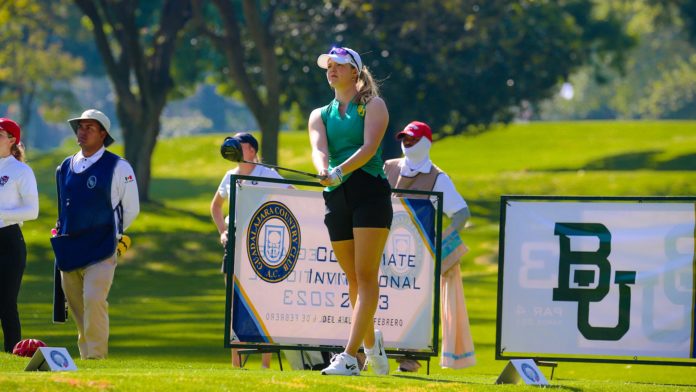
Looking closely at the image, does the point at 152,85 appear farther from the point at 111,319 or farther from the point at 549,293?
the point at 549,293

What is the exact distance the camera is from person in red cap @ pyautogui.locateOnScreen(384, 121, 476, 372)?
1206 centimetres

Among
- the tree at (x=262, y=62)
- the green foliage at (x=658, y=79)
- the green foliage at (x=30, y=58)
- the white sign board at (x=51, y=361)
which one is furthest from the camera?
the green foliage at (x=658, y=79)

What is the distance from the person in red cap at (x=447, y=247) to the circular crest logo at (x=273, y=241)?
1500 mm

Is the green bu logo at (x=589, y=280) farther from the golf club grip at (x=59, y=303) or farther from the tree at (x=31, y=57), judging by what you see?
the tree at (x=31, y=57)

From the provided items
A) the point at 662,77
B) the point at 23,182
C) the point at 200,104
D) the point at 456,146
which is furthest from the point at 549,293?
the point at 200,104

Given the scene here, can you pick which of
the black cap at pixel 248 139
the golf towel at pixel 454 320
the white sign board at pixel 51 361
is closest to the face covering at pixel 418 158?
the golf towel at pixel 454 320

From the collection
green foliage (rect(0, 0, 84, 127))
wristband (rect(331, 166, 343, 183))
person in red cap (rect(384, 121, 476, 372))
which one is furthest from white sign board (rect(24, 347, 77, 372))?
green foliage (rect(0, 0, 84, 127))

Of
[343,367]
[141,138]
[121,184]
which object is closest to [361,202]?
[343,367]

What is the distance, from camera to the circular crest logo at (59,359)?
9180 millimetres

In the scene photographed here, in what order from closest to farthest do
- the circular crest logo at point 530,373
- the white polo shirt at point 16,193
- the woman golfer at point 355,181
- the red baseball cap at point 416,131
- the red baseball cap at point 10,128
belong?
1. the woman golfer at point 355,181
2. the circular crest logo at point 530,373
3. the white polo shirt at point 16,193
4. the red baseball cap at point 10,128
5. the red baseball cap at point 416,131

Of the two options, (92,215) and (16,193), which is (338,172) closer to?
(92,215)

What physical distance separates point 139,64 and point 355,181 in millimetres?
24684

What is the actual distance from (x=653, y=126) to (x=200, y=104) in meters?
87.8

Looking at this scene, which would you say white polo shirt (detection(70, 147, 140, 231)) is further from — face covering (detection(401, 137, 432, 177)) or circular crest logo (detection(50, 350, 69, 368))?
face covering (detection(401, 137, 432, 177))
